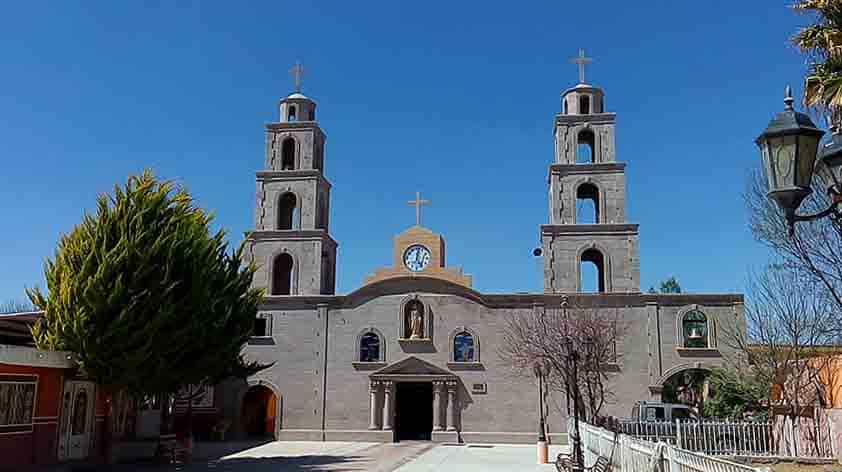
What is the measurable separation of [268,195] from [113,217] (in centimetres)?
1372

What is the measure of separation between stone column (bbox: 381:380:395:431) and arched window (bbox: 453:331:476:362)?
2.96 m

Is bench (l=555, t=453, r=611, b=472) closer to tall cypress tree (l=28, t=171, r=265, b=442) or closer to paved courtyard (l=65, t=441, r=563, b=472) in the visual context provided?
paved courtyard (l=65, t=441, r=563, b=472)

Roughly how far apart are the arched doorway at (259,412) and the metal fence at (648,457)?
20.2m

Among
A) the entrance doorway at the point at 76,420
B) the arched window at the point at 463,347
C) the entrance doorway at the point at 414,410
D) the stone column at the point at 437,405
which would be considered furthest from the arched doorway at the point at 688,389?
the entrance doorway at the point at 76,420

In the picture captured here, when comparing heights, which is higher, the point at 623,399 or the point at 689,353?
the point at 689,353

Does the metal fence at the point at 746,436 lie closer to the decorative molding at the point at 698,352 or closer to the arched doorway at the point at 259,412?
the decorative molding at the point at 698,352

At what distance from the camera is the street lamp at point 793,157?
18.1 ft

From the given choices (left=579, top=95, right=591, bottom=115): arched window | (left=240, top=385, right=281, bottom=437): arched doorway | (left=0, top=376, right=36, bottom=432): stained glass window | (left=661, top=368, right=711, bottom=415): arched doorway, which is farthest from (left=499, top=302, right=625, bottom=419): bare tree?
(left=0, top=376, right=36, bottom=432): stained glass window

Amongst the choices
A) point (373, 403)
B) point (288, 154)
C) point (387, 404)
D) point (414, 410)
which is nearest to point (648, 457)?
point (387, 404)

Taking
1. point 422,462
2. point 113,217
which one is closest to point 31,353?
point 113,217

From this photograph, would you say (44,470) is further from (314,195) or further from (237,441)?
(314,195)

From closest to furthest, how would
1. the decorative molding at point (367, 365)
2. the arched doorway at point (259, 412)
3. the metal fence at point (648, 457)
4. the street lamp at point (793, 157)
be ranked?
the street lamp at point (793, 157), the metal fence at point (648, 457), the decorative molding at point (367, 365), the arched doorway at point (259, 412)

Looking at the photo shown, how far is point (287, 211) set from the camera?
36.4 metres

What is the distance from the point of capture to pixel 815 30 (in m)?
12.0
